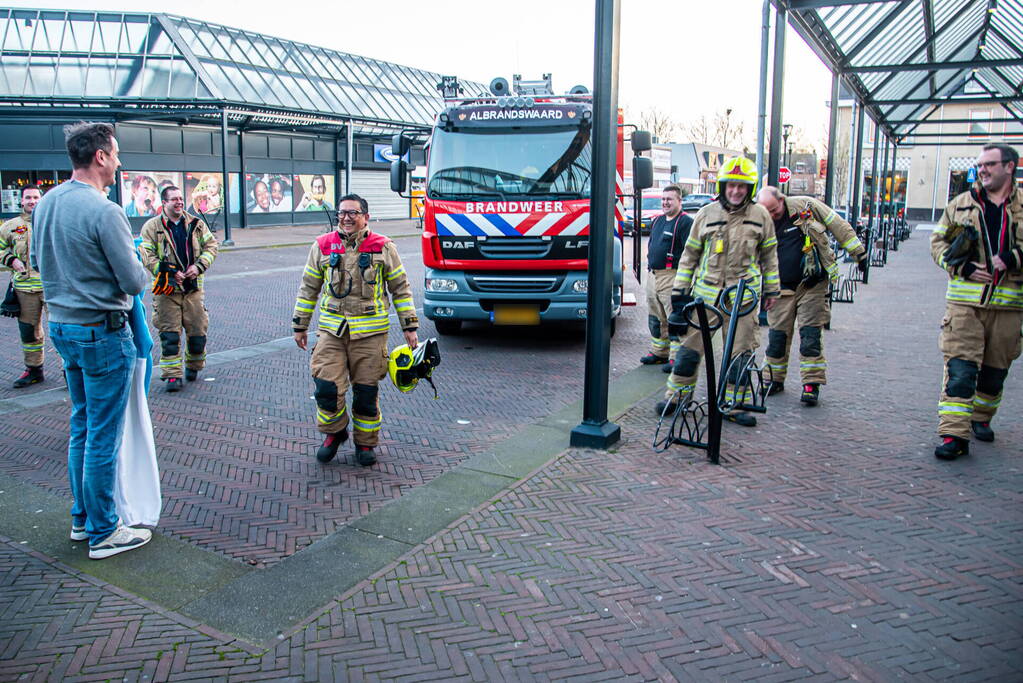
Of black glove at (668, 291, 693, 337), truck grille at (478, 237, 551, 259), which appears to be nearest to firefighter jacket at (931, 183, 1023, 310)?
black glove at (668, 291, 693, 337)

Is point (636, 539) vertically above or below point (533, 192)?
below

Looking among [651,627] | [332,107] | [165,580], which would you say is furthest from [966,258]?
[332,107]

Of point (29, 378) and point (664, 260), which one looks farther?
point (664, 260)

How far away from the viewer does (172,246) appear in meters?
7.15

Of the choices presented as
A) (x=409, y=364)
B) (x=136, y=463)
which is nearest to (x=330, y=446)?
(x=409, y=364)

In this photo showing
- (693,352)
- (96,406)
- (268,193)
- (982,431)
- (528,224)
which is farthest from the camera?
(268,193)

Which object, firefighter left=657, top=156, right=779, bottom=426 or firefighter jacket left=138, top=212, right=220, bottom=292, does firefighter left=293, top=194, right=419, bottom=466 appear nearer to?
firefighter left=657, top=156, right=779, bottom=426

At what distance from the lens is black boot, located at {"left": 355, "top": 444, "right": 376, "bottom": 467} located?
17.3 ft

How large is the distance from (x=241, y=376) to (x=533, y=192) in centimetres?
372

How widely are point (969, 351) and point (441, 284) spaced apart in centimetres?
549

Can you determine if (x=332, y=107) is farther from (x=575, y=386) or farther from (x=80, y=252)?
(x=80, y=252)

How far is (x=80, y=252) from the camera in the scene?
369 centimetres

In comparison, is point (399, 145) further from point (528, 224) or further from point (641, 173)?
point (641, 173)

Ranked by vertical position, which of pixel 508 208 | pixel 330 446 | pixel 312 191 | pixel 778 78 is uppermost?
pixel 778 78
